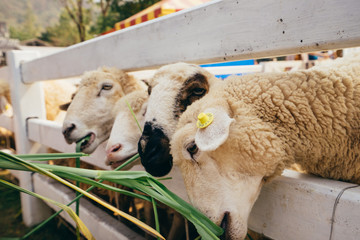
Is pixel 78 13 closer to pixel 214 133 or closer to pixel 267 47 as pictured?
pixel 267 47

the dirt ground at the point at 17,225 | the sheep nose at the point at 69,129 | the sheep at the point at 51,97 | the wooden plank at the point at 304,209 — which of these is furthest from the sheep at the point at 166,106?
the sheep at the point at 51,97

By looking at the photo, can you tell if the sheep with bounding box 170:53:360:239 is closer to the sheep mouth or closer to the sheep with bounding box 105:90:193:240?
the sheep with bounding box 105:90:193:240

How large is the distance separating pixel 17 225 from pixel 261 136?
2893mm

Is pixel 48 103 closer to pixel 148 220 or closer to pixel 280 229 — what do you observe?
pixel 148 220

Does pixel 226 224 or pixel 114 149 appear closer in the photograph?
pixel 226 224

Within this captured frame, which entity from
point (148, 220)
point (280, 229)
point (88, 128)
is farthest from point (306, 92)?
point (148, 220)

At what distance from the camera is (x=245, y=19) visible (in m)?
1.07

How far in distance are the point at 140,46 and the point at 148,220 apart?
3.67 ft

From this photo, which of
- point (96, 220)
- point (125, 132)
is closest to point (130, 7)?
point (96, 220)

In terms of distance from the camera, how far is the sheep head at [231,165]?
858 mm

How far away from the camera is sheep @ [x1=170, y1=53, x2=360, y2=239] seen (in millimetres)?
873

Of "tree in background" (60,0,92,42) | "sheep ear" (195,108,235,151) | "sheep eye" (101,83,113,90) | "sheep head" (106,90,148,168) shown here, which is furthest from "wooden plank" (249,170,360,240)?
"tree in background" (60,0,92,42)

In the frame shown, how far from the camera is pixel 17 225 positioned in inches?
112

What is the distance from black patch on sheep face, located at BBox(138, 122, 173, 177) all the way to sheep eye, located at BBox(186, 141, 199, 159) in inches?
6.1
